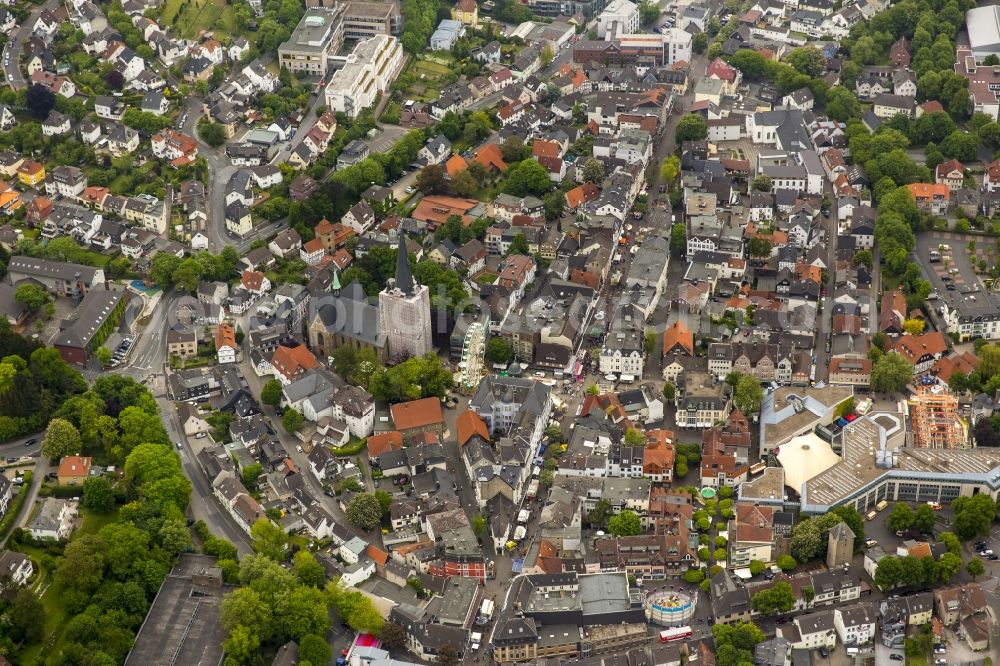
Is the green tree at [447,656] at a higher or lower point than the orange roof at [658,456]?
lower

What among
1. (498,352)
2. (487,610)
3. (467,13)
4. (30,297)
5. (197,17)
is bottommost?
(487,610)

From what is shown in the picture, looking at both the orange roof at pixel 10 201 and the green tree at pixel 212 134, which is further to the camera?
the green tree at pixel 212 134

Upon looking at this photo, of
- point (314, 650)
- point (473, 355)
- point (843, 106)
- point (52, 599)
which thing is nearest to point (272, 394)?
point (473, 355)

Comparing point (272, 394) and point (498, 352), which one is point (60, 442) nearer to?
point (272, 394)

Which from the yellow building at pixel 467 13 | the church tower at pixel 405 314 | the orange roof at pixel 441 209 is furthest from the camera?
the yellow building at pixel 467 13

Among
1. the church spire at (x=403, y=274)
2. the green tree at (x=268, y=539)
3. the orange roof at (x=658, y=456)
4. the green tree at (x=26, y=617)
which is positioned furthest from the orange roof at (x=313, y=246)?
the green tree at (x=26, y=617)

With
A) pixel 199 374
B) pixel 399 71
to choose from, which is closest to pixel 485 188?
pixel 399 71

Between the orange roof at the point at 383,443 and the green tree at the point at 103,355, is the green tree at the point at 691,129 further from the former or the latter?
the green tree at the point at 103,355
